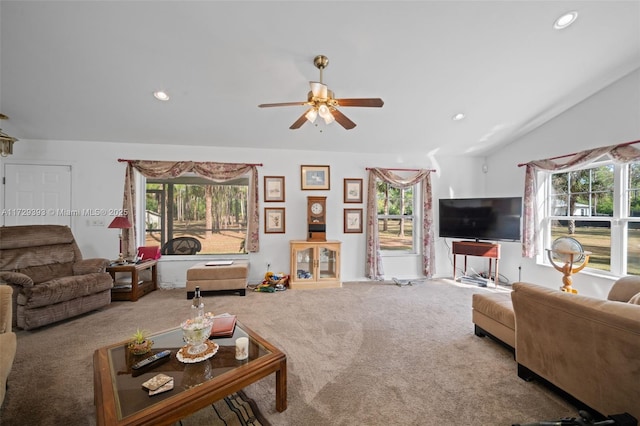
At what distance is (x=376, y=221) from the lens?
14.9 feet

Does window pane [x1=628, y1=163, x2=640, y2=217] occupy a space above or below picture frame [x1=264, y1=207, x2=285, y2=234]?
above

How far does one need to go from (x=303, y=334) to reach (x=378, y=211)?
2.84m

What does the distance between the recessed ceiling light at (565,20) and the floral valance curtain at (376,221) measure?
8.35ft

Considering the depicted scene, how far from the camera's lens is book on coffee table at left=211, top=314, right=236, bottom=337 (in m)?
1.80

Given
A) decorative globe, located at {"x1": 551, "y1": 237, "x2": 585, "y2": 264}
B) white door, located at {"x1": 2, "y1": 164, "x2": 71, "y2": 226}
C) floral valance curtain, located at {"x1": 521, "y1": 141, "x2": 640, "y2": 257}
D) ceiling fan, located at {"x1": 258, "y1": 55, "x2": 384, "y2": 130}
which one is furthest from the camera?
white door, located at {"x1": 2, "y1": 164, "x2": 71, "y2": 226}

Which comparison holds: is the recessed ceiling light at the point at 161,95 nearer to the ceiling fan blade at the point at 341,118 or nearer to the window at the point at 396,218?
the ceiling fan blade at the point at 341,118

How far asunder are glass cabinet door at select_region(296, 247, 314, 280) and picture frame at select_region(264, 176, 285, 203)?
960 mm

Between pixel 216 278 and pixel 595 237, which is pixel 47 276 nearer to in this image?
pixel 216 278

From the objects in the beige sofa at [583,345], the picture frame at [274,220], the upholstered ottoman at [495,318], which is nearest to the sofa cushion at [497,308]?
the upholstered ottoman at [495,318]

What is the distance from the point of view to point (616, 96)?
118 inches

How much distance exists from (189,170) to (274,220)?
1.56m

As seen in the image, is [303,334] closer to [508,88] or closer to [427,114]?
[427,114]

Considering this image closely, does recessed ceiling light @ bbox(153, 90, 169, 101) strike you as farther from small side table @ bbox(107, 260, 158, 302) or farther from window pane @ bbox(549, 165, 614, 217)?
window pane @ bbox(549, 165, 614, 217)

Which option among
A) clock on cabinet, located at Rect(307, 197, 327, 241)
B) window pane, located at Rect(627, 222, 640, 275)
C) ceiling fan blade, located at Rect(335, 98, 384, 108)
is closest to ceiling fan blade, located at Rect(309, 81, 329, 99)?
ceiling fan blade, located at Rect(335, 98, 384, 108)
